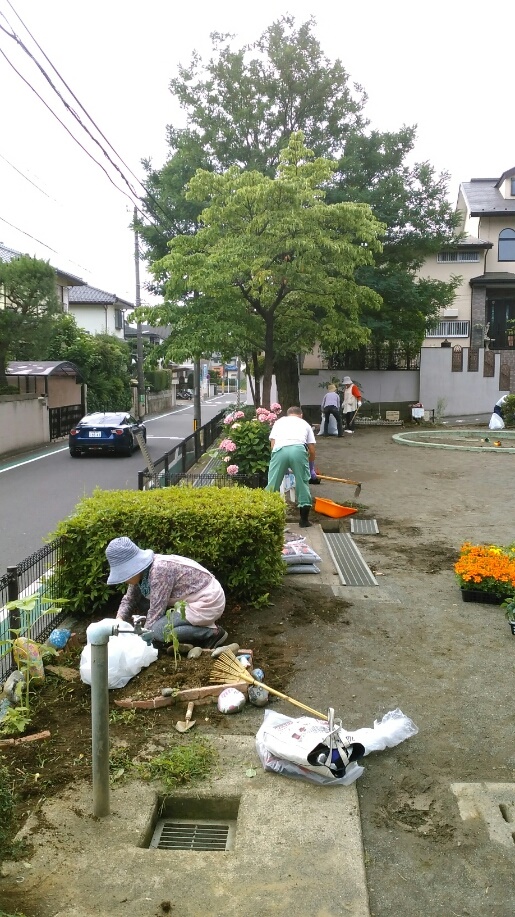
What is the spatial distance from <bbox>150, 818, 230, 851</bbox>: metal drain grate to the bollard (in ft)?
0.99

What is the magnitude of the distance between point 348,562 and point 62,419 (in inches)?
890

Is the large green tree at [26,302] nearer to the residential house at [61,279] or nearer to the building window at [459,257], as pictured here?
the residential house at [61,279]

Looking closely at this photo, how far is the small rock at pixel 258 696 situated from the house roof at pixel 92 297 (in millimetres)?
51481

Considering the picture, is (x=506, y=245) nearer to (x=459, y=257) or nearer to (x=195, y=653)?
(x=459, y=257)

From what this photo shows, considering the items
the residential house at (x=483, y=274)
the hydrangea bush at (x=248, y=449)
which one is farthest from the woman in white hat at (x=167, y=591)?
the residential house at (x=483, y=274)

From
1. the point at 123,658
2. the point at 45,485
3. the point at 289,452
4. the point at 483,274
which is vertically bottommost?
the point at 45,485

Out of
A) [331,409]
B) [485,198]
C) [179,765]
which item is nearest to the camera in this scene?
[179,765]

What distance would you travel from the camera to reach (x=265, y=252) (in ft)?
47.8

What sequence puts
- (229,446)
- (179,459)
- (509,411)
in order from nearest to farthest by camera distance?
(229,446) → (179,459) → (509,411)

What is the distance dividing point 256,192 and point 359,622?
10093 millimetres

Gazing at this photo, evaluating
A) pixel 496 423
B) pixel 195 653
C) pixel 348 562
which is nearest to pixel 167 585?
pixel 195 653

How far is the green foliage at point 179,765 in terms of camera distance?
3.97 meters

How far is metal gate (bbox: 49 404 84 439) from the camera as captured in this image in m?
27.8

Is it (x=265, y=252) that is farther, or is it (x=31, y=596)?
(x=265, y=252)
